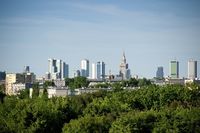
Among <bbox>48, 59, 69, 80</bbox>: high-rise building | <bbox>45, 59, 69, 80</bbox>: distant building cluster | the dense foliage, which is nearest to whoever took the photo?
the dense foliage

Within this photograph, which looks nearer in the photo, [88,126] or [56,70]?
[88,126]

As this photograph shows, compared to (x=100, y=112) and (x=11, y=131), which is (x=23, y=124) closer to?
(x=11, y=131)

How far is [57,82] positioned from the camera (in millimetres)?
115375

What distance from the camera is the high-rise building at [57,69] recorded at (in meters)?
172

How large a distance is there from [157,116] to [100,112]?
7274mm

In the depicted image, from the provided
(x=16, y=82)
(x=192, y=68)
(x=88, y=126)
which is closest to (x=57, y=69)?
(x=192, y=68)

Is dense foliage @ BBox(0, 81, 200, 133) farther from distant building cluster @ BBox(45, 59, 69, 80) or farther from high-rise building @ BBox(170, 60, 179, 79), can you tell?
high-rise building @ BBox(170, 60, 179, 79)

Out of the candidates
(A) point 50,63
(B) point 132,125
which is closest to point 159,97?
(B) point 132,125

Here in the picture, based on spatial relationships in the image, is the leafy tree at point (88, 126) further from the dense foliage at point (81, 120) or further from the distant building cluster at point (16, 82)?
the distant building cluster at point (16, 82)

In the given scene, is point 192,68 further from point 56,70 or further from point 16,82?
point 16,82

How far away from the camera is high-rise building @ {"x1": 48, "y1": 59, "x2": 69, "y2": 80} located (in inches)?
6786

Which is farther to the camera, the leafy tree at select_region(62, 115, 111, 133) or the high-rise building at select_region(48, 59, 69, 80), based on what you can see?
the high-rise building at select_region(48, 59, 69, 80)

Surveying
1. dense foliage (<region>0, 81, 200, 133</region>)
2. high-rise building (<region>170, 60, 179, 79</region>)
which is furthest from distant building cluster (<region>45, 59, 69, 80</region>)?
dense foliage (<region>0, 81, 200, 133</region>)

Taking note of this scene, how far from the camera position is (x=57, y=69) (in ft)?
607
